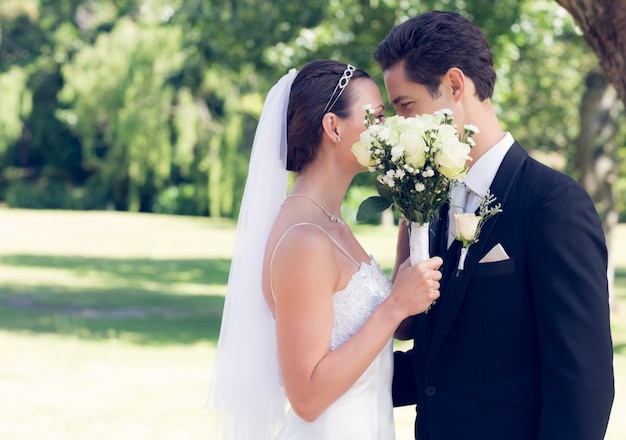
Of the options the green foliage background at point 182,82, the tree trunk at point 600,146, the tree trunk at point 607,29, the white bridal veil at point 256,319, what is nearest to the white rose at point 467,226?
the white bridal veil at point 256,319

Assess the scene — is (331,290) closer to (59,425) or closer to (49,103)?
(59,425)

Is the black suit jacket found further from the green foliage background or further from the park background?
the green foliage background

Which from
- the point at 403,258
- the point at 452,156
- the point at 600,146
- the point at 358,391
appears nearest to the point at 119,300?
the point at 600,146

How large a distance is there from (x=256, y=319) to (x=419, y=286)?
0.98m

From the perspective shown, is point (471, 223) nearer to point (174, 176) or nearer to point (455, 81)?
point (455, 81)

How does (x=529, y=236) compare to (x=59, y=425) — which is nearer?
(x=529, y=236)

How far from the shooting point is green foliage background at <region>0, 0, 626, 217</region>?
13.3m

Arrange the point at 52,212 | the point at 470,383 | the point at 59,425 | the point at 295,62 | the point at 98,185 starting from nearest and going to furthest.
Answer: the point at 470,383, the point at 59,425, the point at 295,62, the point at 52,212, the point at 98,185

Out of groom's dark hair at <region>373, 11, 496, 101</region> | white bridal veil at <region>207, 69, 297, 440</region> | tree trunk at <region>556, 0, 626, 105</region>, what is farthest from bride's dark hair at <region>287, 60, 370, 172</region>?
tree trunk at <region>556, 0, 626, 105</region>

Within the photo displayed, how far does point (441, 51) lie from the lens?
299cm

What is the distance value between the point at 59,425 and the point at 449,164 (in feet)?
22.6

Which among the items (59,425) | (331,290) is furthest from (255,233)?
(59,425)

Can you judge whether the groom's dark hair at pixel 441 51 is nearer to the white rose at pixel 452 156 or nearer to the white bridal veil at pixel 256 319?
the white rose at pixel 452 156

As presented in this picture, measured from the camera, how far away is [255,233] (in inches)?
144
